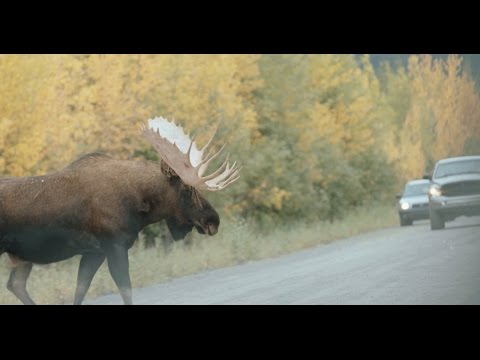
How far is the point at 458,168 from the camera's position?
28.3 m

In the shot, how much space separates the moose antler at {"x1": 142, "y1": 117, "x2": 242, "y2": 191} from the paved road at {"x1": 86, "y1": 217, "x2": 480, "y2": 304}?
236 cm

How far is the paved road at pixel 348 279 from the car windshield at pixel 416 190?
9.08 metres

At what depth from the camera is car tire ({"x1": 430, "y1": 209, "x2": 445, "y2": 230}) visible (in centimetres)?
2831

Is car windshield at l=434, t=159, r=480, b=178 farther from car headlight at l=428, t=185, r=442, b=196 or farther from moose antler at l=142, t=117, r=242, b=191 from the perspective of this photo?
moose antler at l=142, t=117, r=242, b=191

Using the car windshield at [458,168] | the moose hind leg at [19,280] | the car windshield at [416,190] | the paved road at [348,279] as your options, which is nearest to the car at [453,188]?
the car windshield at [458,168]

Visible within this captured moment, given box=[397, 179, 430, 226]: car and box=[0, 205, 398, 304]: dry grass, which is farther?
box=[397, 179, 430, 226]: car

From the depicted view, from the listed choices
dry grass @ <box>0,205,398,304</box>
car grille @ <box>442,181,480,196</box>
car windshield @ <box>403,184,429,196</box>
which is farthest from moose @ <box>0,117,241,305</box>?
car windshield @ <box>403,184,429,196</box>

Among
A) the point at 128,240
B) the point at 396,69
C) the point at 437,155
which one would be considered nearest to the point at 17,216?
the point at 128,240

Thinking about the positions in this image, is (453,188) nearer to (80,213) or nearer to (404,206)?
(404,206)

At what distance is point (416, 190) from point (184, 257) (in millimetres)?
15253

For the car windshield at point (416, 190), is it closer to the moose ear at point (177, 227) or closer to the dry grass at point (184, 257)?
the dry grass at point (184, 257)

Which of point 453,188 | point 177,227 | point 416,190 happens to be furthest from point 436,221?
point 177,227

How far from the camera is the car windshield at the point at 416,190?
110ft
